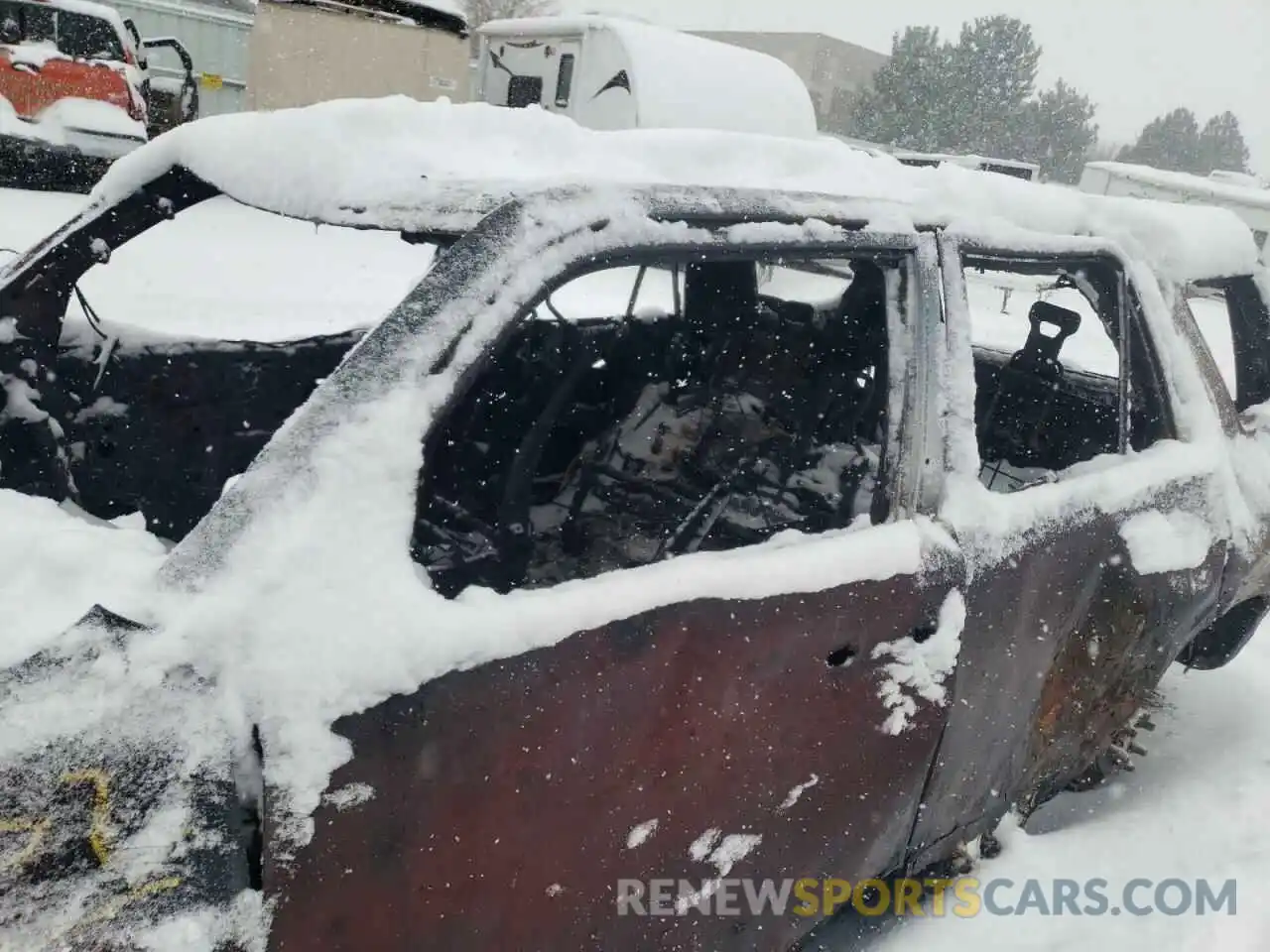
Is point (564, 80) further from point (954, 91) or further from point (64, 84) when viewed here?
point (954, 91)

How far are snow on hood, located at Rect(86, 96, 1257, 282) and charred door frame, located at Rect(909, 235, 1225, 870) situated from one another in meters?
0.17

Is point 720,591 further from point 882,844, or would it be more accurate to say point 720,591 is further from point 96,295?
point 96,295

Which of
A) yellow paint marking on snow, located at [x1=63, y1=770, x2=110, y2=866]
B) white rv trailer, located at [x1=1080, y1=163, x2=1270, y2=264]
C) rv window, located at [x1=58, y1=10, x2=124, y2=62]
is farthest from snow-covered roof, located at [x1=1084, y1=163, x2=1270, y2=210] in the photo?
yellow paint marking on snow, located at [x1=63, y1=770, x2=110, y2=866]

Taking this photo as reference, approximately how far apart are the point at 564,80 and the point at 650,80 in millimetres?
1503

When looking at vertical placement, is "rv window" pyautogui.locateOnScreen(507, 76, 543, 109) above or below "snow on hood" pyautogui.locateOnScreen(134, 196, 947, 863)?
above

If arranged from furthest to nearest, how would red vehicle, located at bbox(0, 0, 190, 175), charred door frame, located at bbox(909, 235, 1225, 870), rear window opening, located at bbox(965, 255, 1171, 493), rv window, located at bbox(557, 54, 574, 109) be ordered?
rv window, located at bbox(557, 54, 574, 109) → red vehicle, located at bbox(0, 0, 190, 175) → rear window opening, located at bbox(965, 255, 1171, 493) → charred door frame, located at bbox(909, 235, 1225, 870)

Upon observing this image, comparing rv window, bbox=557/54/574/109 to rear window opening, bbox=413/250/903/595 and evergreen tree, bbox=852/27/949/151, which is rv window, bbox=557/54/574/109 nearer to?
rear window opening, bbox=413/250/903/595

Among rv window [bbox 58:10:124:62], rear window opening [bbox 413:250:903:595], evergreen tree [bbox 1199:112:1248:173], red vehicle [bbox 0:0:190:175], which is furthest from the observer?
evergreen tree [bbox 1199:112:1248:173]

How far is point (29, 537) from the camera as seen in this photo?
1.21 m

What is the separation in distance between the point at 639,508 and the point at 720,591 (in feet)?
4.44

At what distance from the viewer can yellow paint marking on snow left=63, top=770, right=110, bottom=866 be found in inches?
36.7

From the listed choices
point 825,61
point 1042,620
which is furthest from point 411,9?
point 825,61

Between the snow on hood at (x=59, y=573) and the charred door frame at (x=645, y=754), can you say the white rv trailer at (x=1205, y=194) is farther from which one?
the snow on hood at (x=59, y=573)

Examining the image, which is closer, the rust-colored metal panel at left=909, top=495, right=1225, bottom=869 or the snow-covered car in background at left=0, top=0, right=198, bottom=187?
the rust-colored metal panel at left=909, top=495, right=1225, bottom=869
